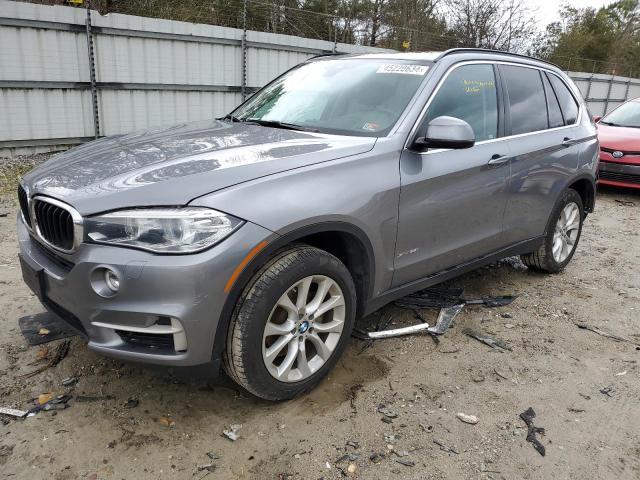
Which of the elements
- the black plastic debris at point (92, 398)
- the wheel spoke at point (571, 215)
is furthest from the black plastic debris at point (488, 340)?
the black plastic debris at point (92, 398)

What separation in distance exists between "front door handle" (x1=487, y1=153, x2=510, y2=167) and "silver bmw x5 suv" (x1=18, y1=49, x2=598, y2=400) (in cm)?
1

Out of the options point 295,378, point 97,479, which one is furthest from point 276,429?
point 97,479

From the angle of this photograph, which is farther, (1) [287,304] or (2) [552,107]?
(2) [552,107]

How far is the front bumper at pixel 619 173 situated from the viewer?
8.24 m

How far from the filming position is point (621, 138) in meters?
8.41

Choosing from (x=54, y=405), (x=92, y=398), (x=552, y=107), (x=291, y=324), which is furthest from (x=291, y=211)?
(x=552, y=107)

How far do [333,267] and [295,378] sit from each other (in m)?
0.60

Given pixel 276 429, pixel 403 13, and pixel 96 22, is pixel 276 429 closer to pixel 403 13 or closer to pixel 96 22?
pixel 96 22

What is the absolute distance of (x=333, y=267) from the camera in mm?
2656

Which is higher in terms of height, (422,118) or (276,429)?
(422,118)

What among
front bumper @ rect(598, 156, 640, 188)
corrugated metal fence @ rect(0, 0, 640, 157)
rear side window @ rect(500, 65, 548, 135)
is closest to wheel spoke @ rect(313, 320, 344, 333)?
rear side window @ rect(500, 65, 548, 135)

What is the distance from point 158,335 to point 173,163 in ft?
2.64

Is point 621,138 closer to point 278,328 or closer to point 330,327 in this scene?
point 330,327

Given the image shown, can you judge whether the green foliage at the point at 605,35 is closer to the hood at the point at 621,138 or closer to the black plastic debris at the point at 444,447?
the hood at the point at 621,138
